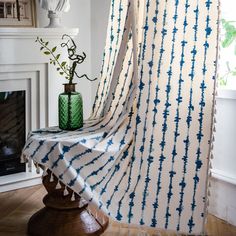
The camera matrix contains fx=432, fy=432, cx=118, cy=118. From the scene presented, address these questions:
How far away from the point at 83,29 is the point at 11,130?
3.11ft

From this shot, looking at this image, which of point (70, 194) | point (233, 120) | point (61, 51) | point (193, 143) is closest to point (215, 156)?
point (233, 120)

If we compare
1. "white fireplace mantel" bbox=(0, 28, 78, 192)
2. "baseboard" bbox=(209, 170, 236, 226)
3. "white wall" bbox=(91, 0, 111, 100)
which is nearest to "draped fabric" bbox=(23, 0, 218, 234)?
"baseboard" bbox=(209, 170, 236, 226)

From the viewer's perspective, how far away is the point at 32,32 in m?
2.80

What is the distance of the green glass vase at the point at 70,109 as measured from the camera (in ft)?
7.68

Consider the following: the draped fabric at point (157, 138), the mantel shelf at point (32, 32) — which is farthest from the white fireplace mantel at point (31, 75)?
the draped fabric at point (157, 138)

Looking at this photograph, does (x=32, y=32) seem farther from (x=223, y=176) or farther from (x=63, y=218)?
(x=223, y=176)

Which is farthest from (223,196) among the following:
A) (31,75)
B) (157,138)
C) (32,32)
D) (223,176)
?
(32,32)

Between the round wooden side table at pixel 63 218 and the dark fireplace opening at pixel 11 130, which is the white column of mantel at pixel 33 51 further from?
the round wooden side table at pixel 63 218

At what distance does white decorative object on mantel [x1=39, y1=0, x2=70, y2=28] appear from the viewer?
2.81 m

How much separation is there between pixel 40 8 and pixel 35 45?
12.6 inches

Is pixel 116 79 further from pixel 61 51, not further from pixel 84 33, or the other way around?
pixel 84 33

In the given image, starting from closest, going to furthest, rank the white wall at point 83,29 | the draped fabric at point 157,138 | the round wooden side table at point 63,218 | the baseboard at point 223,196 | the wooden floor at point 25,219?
the draped fabric at point 157,138 < the round wooden side table at point 63,218 < the wooden floor at point 25,219 < the baseboard at point 223,196 < the white wall at point 83,29

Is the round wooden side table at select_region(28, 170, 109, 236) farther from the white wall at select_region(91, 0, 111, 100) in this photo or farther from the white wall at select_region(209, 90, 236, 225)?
the white wall at select_region(91, 0, 111, 100)

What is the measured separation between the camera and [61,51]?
2984 mm
